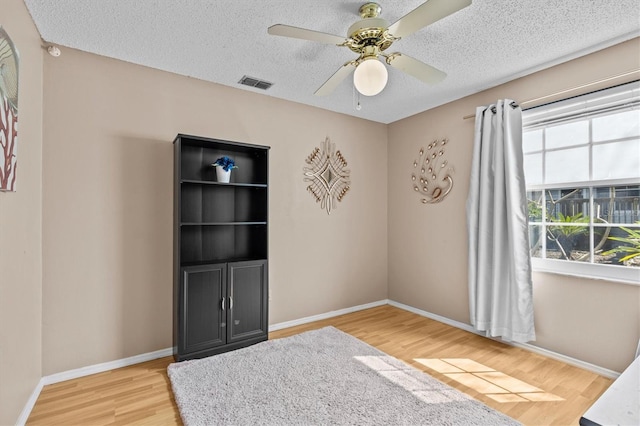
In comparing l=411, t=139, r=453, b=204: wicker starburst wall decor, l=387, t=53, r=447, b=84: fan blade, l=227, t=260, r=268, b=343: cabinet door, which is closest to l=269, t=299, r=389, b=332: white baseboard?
l=227, t=260, r=268, b=343: cabinet door

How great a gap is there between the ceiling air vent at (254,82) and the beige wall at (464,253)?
193cm

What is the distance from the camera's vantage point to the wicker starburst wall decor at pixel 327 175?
12.3 ft

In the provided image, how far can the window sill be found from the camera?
2379 mm

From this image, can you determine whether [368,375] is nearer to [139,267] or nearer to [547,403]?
[547,403]

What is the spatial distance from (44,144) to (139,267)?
1148mm

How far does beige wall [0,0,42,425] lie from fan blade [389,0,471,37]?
2029 millimetres

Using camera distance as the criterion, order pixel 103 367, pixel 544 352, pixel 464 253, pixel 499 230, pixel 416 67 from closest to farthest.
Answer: pixel 416 67 → pixel 103 367 → pixel 544 352 → pixel 499 230 → pixel 464 253

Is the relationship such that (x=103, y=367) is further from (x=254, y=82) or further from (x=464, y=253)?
(x=464, y=253)

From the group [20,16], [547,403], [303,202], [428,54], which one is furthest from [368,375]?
[20,16]

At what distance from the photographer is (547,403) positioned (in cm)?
212

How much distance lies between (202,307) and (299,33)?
2229 millimetres

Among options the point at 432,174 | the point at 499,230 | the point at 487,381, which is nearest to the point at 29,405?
the point at 487,381

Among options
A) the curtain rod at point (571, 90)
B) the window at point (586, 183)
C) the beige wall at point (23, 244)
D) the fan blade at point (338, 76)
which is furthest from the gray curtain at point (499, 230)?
the beige wall at point (23, 244)

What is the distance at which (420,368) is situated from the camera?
2600 mm
